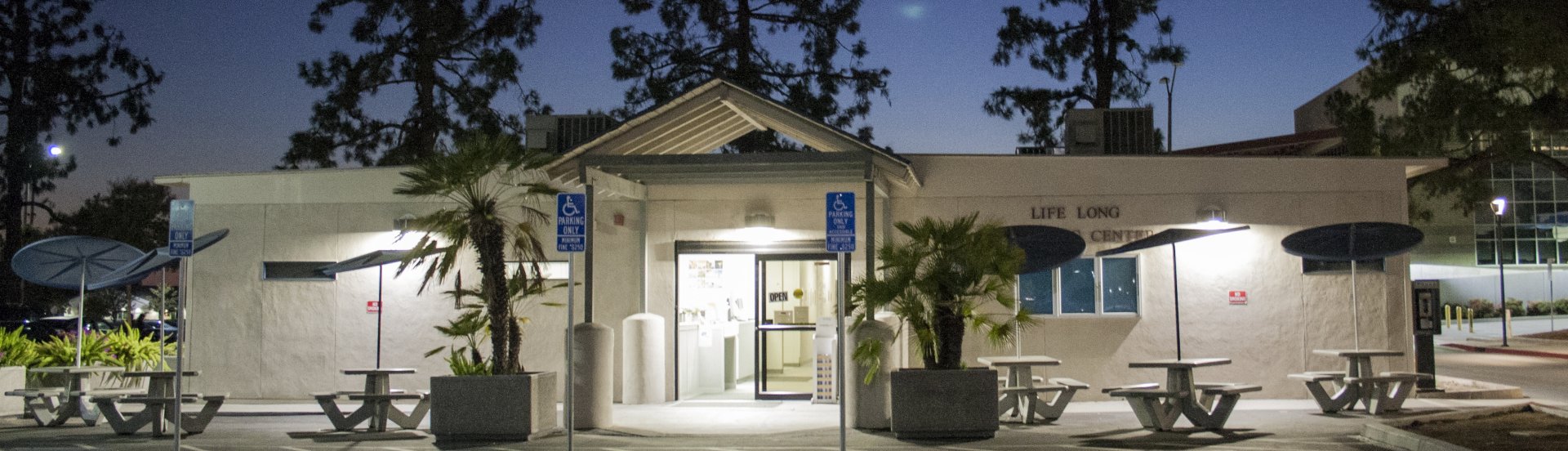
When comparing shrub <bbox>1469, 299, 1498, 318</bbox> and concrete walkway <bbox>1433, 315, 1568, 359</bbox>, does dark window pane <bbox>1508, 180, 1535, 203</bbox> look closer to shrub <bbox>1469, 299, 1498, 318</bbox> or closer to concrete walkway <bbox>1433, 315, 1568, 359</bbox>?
shrub <bbox>1469, 299, 1498, 318</bbox>

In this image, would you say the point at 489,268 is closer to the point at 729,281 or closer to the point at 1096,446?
the point at 729,281

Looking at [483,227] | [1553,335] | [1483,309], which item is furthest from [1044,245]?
[1483,309]

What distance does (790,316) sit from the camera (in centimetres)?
1633

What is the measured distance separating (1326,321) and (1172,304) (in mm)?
1967

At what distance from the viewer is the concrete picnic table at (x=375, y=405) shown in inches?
514

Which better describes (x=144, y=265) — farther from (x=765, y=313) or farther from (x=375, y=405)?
Result: (x=765, y=313)

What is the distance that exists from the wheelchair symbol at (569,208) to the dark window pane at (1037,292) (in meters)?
7.09

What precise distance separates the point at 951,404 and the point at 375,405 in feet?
20.3

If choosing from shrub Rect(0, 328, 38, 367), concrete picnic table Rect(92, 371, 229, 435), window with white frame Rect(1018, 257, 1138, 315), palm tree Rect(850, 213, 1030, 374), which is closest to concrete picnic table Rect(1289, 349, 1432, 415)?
window with white frame Rect(1018, 257, 1138, 315)

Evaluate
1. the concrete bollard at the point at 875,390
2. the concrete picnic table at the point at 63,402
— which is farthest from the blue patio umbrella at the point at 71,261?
the concrete bollard at the point at 875,390

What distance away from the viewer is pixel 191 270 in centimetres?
1773

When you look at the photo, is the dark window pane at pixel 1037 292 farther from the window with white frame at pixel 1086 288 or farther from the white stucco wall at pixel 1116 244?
the white stucco wall at pixel 1116 244

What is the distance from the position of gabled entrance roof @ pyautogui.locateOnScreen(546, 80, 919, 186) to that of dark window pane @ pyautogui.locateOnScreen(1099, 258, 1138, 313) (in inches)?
125

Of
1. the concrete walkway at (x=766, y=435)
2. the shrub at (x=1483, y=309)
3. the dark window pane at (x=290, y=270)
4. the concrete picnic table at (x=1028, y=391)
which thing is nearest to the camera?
the concrete walkway at (x=766, y=435)
